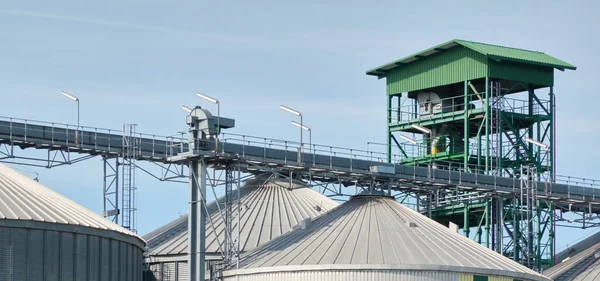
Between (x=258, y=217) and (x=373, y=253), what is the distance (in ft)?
54.7

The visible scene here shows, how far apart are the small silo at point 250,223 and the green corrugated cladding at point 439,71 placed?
21.2 meters

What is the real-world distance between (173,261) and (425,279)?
2099 centimetres

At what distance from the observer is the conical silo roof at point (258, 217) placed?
3986 inches

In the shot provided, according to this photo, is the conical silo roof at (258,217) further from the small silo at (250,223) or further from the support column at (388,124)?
the support column at (388,124)

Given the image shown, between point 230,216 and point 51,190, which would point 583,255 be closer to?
point 230,216

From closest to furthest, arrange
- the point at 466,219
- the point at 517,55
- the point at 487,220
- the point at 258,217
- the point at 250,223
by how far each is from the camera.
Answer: the point at 250,223
the point at 258,217
the point at 487,220
the point at 466,219
the point at 517,55

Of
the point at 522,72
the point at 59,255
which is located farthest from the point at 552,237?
the point at 59,255

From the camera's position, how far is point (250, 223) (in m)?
103

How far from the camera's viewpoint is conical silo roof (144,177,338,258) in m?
101

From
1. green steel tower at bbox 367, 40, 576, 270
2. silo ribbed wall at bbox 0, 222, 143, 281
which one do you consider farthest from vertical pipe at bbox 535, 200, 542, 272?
silo ribbed wall at bbox 0, 222, 143, 281

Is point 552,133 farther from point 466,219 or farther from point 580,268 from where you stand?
point 580,268

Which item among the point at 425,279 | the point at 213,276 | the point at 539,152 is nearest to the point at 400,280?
the point at 425,279

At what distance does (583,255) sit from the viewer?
4365 inches

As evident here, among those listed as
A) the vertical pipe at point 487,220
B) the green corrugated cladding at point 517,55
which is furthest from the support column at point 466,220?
the green corrugated cladding at point 517,55
